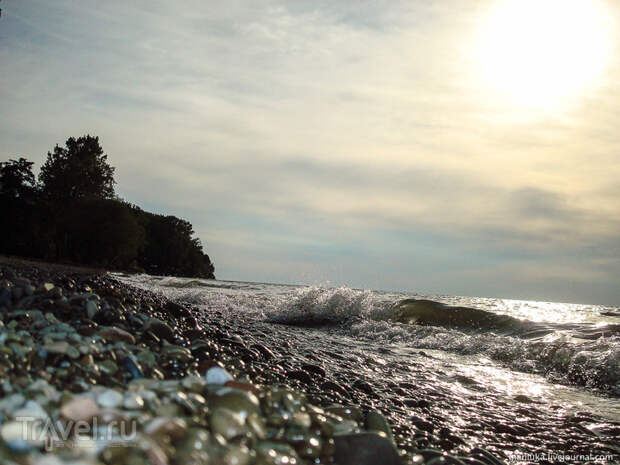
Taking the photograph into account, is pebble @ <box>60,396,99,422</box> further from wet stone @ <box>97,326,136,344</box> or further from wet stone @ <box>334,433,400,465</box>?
wet stone @ <box>97,326,136,344</box>

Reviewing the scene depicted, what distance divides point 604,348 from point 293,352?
4.68m

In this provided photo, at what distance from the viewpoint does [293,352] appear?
232 inches

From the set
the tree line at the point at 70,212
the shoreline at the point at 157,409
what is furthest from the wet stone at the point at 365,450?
the tree line at the point at 70,212

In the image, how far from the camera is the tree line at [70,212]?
42531 mm

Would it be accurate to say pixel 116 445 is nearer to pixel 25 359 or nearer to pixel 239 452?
pixel 239 452

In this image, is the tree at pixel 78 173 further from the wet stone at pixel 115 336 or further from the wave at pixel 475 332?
the wet stone at pixel 115 336

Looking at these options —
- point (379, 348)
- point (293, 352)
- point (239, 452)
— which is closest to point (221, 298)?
point (379, 348)

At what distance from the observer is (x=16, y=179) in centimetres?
4409

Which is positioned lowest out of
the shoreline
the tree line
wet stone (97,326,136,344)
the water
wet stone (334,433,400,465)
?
the water

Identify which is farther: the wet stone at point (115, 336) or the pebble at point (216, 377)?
the wet stone at point (115, 336)

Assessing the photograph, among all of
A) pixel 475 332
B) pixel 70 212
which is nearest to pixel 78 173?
→ pixel 70 212

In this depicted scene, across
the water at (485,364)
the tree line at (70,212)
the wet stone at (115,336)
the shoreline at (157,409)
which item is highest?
the tree line at (70,212)

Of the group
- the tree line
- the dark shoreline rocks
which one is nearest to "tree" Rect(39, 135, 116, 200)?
the tree line

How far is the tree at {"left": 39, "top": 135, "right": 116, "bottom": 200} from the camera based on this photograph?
45.0 metres
